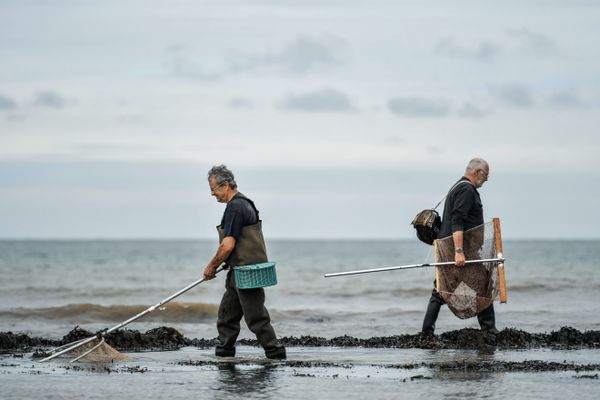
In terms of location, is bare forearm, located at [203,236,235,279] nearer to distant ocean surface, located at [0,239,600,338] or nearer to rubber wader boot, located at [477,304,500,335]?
rubber wader boot, located at [477,304,500,335]

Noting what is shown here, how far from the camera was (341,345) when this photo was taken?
12.8 meters

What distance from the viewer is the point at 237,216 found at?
400 inches

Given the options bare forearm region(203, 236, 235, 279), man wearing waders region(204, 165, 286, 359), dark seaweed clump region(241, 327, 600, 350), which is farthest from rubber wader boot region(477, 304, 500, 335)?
bare forearm region(203, 236, 235, 279)

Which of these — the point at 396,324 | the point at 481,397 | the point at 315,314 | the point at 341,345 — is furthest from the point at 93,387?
the point at 315,314

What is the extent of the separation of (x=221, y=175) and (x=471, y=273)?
325 cm

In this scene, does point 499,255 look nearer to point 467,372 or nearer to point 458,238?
point 458,238

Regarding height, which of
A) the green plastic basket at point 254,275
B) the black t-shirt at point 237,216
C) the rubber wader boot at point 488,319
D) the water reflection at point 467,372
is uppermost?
the black t-shirt at point 237,216

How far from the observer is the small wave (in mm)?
19734

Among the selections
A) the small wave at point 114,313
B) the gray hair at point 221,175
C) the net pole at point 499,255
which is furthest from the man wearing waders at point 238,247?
the small wave at point 114,313

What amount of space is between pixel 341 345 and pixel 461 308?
180 cm

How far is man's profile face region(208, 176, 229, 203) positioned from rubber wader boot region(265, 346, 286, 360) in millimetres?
1693

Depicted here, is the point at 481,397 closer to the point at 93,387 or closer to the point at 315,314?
the point at 93,387

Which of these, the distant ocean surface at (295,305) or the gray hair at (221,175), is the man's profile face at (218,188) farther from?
the distant ocean surface at (295,305)

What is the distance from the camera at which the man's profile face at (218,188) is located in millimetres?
10312
